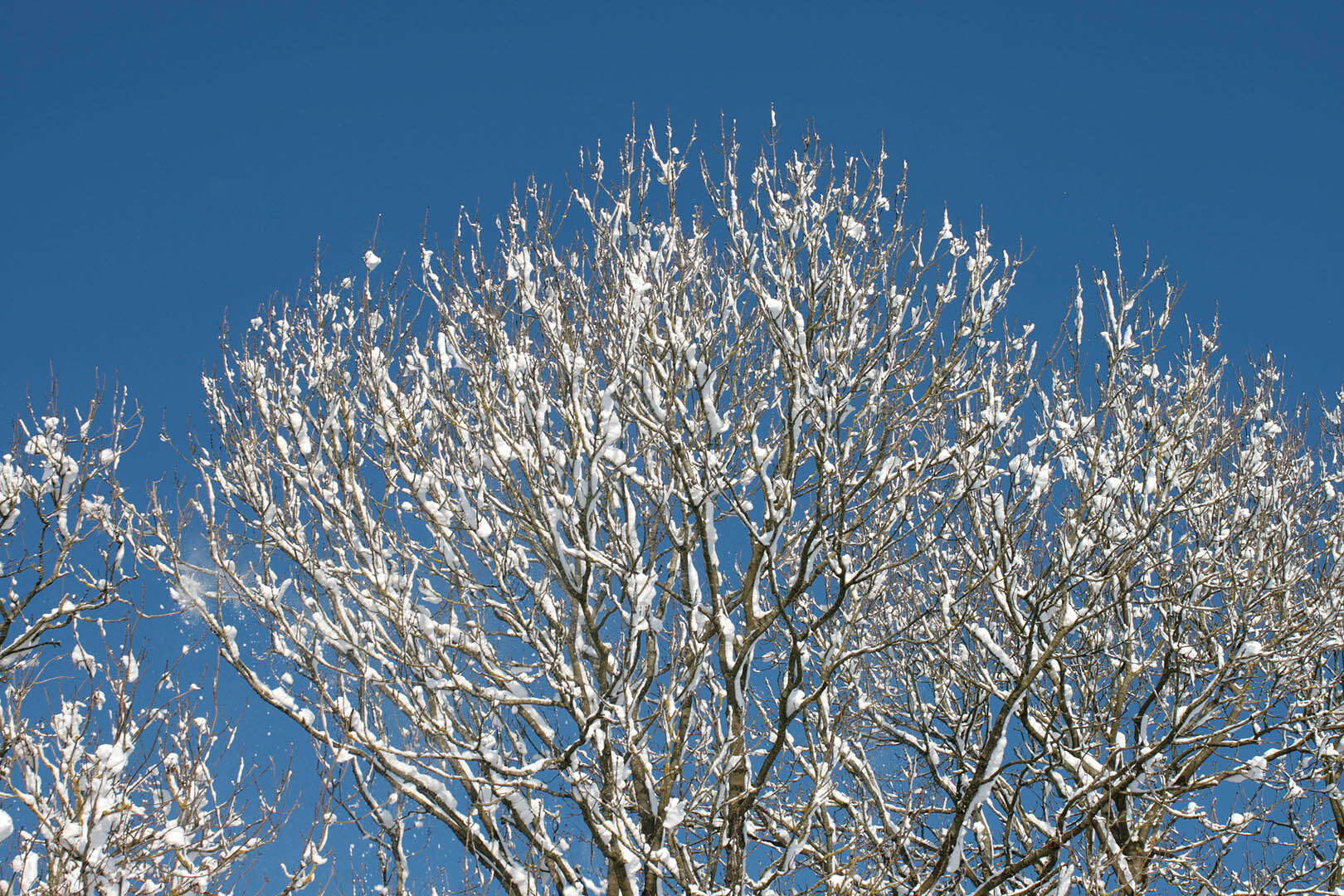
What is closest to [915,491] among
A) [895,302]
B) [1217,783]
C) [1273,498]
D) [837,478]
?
[837,478]

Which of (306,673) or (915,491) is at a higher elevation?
(915,491)

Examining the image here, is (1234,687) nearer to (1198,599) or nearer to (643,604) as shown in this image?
(1198,599)

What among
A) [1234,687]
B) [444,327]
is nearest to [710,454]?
[444,327]

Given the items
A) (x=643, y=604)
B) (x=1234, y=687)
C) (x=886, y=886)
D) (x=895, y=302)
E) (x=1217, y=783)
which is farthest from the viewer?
(x=1234, y=687)

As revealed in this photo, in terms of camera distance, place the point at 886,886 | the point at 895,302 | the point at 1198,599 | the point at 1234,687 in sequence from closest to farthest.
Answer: the point at 886,886
the point at 895,302
the point at 1234,687
the point at 1198,599

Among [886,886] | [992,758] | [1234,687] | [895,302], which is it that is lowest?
[886,886]

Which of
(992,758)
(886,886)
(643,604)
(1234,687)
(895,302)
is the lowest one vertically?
(886,886)

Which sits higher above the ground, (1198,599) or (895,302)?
(895,302)

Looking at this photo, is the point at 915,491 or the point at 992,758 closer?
the point at 992,758

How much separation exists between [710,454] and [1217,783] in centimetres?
410

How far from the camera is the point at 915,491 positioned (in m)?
6.32

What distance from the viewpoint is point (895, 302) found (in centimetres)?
664

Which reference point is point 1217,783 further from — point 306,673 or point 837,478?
point 306,673

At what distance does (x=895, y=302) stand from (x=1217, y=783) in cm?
391
